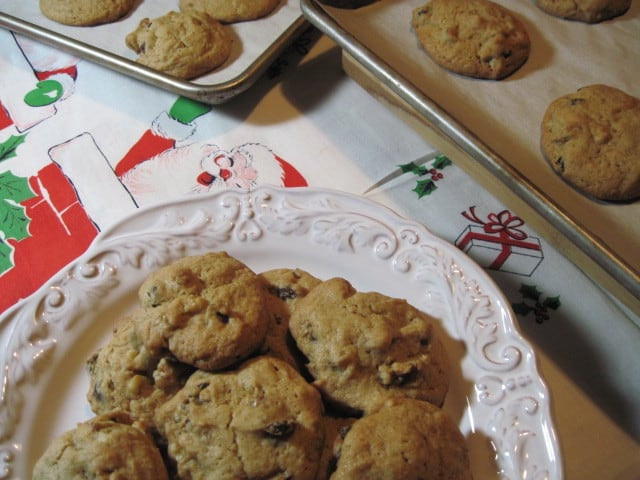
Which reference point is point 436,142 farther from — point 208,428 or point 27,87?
point 27,87

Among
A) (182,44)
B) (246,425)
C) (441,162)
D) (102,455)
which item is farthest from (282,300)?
(182,44)

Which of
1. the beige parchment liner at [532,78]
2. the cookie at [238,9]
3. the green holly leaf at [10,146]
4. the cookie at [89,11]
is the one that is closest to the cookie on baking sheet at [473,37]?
the beige parchment liner at [532,78]

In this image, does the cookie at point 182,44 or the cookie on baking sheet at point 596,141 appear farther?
the cookie at point 182,44

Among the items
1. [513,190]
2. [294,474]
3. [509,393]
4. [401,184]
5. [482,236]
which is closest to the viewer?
[294,474]

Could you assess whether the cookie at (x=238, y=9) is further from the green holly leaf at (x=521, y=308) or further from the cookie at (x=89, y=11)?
the green holly leaf at (x=521, y=308)

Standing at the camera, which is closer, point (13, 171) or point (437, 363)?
point (437, 363)

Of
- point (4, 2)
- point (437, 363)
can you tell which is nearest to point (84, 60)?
point (4, 2)
